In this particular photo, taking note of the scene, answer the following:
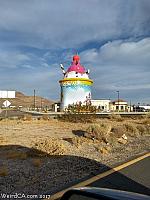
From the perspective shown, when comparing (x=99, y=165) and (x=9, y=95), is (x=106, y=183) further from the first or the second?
(x=9, y=95)

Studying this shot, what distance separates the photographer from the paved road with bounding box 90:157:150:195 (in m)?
7.45

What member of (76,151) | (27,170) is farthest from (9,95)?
(27,170)

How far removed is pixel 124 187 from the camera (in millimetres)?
7461

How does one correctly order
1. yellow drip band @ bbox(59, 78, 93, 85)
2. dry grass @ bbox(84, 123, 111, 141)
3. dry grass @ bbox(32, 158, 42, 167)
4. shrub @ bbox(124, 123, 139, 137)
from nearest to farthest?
dry grass @ bbox(32, 158, 42, 167), dry grass @ bbox(84, 123, 111, 141), shrub @ bbox(124, 123, 139, 137), yellow drip band @ bbox(59, 78, 93, 85)

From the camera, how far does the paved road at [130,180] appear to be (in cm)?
745

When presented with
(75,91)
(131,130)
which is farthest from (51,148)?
(75,91)

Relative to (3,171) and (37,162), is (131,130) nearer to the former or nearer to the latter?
(37,162)

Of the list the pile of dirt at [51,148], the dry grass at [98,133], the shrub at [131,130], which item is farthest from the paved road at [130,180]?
the shrub at [131,130]

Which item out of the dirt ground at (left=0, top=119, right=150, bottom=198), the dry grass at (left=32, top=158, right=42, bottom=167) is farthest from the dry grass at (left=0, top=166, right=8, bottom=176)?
the dry grass at (left=32, top=158, right=42, bottom=167)

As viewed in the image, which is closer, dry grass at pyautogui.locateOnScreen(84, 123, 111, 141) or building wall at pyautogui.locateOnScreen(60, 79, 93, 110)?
dry grass at pyautogui.locateOnScreen(84, 123, 111, 141)

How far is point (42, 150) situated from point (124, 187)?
560 centimetres

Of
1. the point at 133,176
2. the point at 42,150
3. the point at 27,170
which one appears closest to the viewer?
the point at 133,176

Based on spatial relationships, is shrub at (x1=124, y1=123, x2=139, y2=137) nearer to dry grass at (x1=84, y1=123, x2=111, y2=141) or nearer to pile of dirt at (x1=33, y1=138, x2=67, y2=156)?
dry grass at (x1=84, y1=123, x2=111, y2=141)

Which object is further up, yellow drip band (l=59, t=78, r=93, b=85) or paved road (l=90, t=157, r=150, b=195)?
yellow drip band (l=59, t=78, r=93, b=85)
